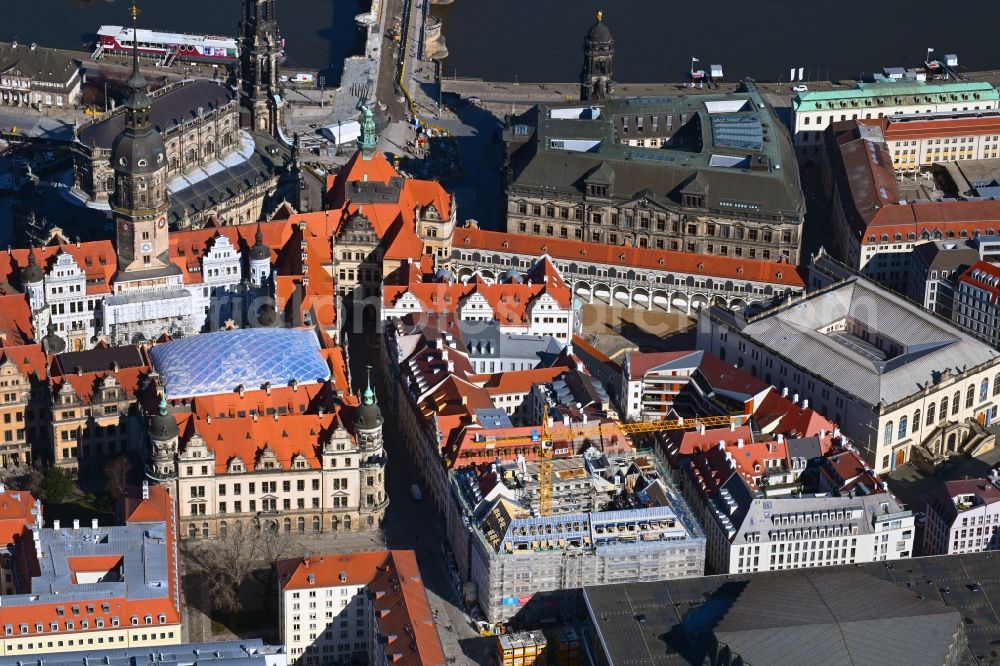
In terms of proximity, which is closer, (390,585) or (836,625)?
(836,625)

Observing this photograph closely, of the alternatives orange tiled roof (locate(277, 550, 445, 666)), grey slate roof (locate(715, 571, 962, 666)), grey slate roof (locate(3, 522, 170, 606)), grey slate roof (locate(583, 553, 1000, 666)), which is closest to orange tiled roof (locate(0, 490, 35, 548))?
grey slate roof (locate(3, 522, 170, 606))

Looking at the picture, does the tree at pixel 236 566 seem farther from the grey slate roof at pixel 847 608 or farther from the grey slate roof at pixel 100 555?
the grey slate roof at pixel 847 608

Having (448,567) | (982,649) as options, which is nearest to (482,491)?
(448,567)

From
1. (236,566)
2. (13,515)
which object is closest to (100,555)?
(13,515)

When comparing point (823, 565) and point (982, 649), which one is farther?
point (823, 565)

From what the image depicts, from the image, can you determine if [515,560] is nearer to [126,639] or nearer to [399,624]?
[399,624]

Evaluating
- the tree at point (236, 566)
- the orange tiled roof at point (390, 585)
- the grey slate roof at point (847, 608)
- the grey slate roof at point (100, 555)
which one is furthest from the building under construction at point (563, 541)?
the grey slate roof at point (100, 555)

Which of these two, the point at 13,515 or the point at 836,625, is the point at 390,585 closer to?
the point at 13,515

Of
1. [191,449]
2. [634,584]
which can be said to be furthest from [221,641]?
[634,584]
